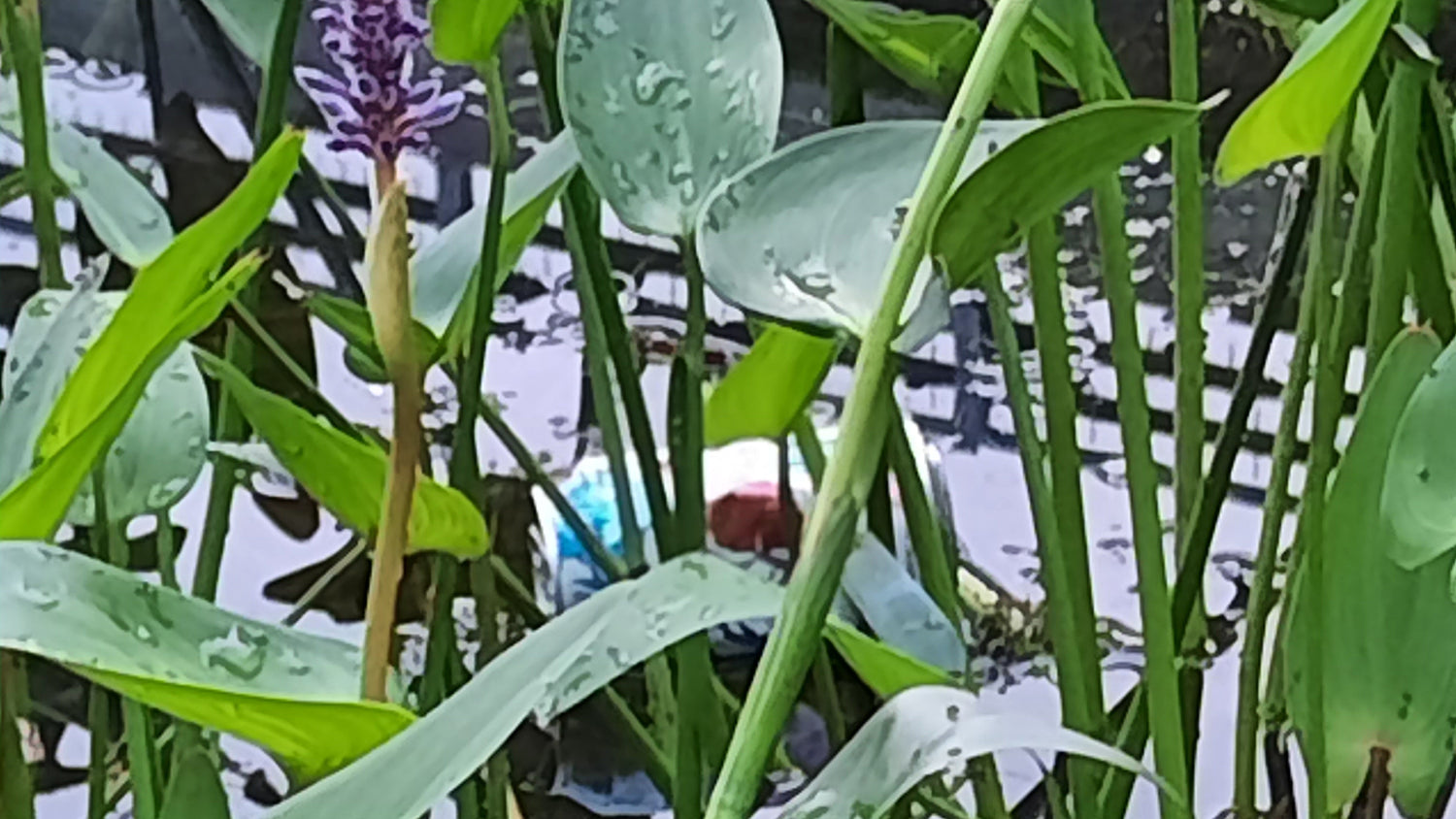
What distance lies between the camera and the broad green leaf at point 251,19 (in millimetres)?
217

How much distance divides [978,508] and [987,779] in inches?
14.1

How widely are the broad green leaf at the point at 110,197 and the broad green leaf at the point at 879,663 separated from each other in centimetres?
11

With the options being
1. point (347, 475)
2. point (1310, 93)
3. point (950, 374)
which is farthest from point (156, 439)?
point (950, 374)

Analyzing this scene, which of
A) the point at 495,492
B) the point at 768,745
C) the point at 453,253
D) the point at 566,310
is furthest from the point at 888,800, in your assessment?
the point at 566,310

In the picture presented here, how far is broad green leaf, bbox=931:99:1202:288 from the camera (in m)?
0.12

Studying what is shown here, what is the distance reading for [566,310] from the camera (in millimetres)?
574

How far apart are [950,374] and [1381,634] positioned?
0.39 m

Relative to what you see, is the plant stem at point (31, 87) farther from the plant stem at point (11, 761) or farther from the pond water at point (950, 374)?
the pond water at point (950, 374)

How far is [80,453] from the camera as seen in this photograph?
5.1 inches

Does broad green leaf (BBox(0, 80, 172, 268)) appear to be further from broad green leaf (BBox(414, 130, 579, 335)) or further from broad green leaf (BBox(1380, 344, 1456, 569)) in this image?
broad green leaf (BBox(1380, 344, 1456, 569))

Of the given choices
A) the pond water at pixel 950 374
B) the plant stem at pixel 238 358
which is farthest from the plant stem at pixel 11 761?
the pond water at pixel 950 374

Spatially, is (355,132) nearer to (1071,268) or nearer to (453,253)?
(453,253)

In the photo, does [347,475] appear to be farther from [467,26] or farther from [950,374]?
[950,374]

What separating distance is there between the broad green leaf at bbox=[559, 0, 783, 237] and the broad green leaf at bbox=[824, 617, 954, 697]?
0.04 meters
